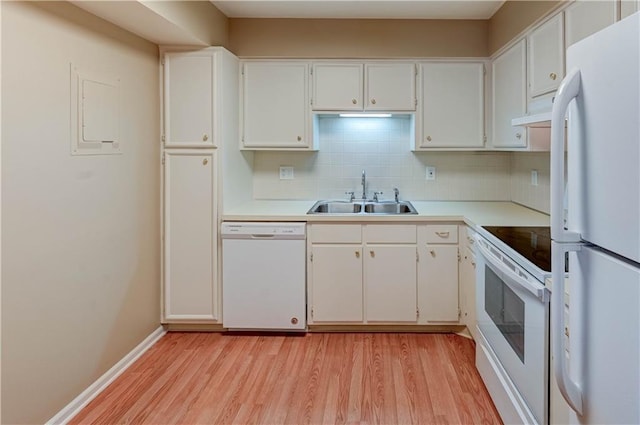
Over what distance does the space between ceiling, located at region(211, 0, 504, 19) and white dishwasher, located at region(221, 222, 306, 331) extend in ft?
5.14

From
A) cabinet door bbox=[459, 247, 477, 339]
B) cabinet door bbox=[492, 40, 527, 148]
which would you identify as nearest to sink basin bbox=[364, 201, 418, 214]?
cabinet door bbox=[459, 247, 477, 339]

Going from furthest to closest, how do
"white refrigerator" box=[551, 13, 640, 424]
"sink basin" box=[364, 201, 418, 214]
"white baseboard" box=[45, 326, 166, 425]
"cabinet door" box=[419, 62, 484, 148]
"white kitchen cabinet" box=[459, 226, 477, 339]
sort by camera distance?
"sink basin" box=[364, 201, 418, 214], "cabinet door" box=[419, 62, 484, 148], "white kitchen cabinet" box=[459, 226, 477, 339], "white baseboard" box=[45, 326, 166, 425], "white refrigerator" box=[551, 13, 640, 424]

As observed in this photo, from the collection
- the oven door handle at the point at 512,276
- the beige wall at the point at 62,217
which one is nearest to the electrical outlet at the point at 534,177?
the oven door handle at the point at 512,276

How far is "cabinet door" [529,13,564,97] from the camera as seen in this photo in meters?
2.29

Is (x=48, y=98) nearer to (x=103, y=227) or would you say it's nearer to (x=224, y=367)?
(x=103, y=227)

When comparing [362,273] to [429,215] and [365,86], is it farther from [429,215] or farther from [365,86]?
[365,86]

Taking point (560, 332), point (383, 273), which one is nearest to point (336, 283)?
point (383, 273)

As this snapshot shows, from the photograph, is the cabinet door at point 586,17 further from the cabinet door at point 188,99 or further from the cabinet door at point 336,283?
the cabinet door at point 188,99

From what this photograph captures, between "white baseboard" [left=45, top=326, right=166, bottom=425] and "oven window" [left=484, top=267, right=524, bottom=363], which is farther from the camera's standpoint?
"white baseboard" [left=45, top=326, right=166, bottom=425]

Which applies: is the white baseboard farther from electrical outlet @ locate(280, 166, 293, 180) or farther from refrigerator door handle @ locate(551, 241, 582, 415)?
refrigerator door handle @ locate(551, 241, 582, 415)

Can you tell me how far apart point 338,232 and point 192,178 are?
3.60ft

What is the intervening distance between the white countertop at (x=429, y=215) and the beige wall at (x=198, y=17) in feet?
4.00

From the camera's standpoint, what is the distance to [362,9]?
3.34 meters

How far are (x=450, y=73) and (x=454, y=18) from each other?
42 cm
